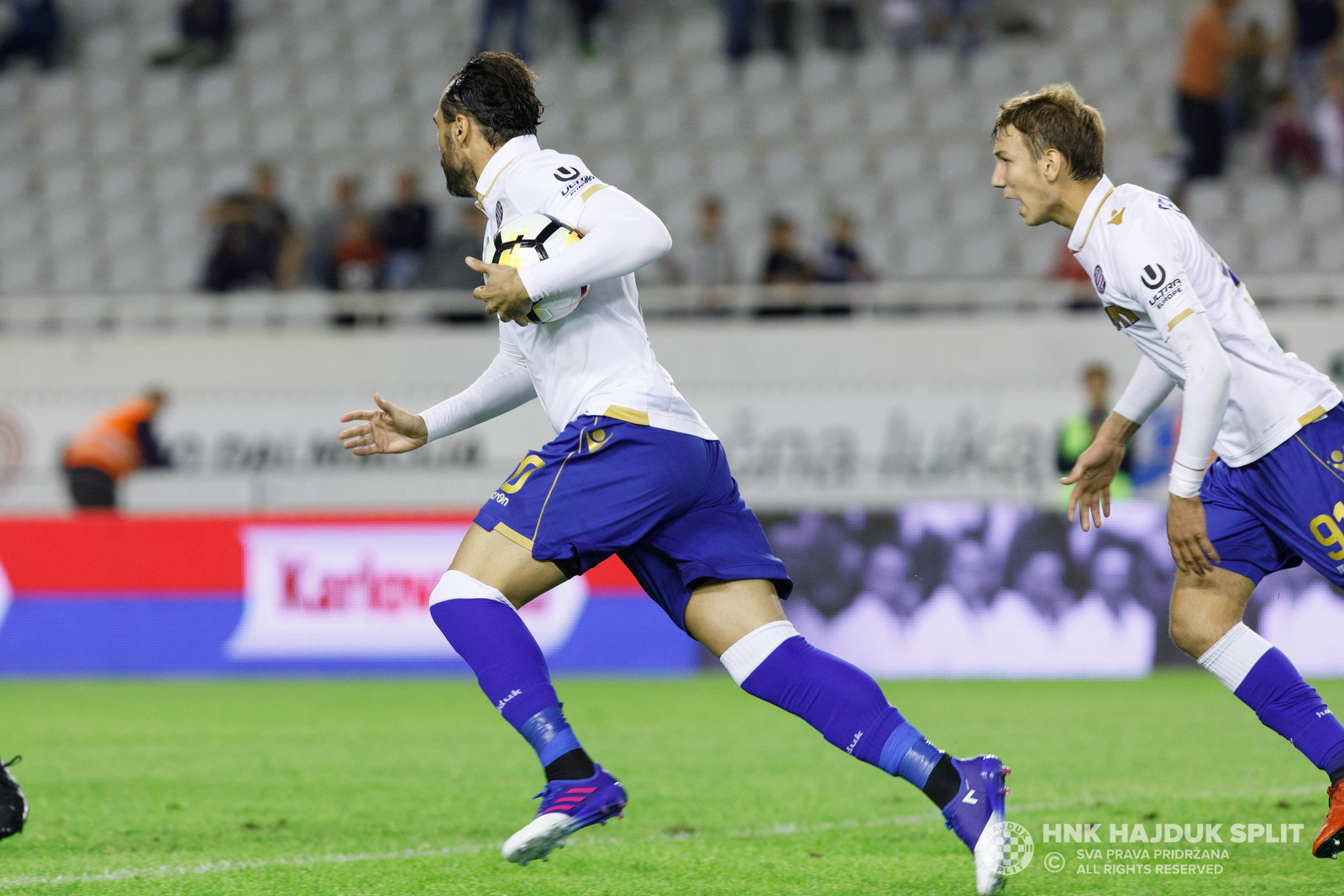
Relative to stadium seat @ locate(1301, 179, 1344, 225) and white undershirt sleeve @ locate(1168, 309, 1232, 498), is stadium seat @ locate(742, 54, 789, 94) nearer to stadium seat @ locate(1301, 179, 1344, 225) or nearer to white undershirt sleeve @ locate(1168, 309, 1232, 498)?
stadium seat @ locate(1301, 179, 1344, 225)

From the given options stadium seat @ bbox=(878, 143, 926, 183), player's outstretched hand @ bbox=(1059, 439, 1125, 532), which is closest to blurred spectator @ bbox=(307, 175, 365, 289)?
stadium seat @ bbox=(878, 143, 926, 183)

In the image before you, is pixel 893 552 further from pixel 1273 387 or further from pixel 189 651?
pixel 1273 387

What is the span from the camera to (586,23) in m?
17.2

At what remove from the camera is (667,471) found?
13.4 ft

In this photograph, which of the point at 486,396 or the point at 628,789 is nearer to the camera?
the point at 486,396

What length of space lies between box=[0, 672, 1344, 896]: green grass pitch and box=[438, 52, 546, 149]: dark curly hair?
2.00 m

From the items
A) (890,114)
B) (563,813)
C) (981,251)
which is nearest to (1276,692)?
(563,813)

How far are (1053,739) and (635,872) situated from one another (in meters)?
3.63

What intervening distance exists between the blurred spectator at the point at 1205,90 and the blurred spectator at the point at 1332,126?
0.87 m

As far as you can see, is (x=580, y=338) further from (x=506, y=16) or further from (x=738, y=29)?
(x=506, y=16)

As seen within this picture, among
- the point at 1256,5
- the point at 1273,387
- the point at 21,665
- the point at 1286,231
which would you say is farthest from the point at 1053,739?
Result: the point at 1256,5

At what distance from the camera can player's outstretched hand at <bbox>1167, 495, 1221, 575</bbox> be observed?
4.27 m

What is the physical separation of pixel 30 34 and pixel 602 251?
15954mm

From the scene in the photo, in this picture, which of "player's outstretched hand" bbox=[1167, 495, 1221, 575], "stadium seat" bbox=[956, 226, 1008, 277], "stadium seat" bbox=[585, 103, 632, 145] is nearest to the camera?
"player's outstretched hand" bbox=[1167, 495, 1221, 575]
